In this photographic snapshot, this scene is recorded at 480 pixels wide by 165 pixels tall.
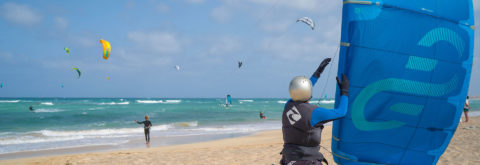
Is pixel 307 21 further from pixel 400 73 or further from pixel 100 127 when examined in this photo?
pixel 100 127

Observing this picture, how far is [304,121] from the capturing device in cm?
278

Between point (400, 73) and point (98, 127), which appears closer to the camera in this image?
point (400, 73)

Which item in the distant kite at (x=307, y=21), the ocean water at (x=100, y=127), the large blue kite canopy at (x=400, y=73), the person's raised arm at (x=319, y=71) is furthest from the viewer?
the ocean water at (x=100, y=127)

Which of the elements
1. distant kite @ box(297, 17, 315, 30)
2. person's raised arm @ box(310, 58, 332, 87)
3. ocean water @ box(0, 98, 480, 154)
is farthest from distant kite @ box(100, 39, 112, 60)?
person's raised arm @ box(310, 58, 332, 87)

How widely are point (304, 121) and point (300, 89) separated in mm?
265

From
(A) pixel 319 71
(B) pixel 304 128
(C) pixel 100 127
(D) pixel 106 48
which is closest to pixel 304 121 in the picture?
(B) pixel 304 128

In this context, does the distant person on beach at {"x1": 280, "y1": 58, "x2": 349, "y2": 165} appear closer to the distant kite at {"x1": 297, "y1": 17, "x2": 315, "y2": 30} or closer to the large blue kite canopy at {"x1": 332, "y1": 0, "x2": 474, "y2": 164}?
the large blue kite canopy at {"x1": 332, "y1": 0, "x2": 474, "y2": 164}

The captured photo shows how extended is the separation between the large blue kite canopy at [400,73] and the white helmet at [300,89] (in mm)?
592

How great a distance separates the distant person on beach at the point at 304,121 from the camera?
274 cm

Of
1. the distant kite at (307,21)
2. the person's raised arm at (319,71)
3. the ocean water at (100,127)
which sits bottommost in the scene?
the ocean water at (100,127)

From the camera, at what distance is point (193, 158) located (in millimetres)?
9156

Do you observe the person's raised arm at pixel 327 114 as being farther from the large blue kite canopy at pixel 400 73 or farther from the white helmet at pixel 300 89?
the large blue kite canopy at pixel 400 73

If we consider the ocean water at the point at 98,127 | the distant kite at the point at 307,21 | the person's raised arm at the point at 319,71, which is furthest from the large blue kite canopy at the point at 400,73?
the ocean water at the point at 98,127

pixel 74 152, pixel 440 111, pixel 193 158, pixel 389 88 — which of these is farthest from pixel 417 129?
pixel 74 152
